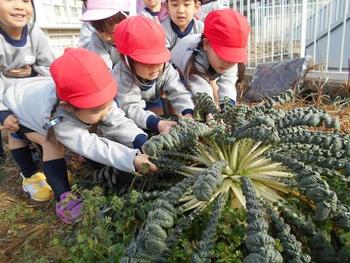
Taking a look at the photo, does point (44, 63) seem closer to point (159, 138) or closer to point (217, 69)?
point (217, 69)

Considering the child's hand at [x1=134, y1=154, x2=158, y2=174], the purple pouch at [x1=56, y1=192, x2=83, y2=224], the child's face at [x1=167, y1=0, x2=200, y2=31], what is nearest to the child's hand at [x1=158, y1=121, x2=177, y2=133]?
the child's hand at [x1=134, y1=154, x2=158, y2=174]

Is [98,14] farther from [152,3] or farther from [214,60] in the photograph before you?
[152,3]

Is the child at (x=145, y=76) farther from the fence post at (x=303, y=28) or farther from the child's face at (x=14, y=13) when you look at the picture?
the fence post at (x=303, y=28)

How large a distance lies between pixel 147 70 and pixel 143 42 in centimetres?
18

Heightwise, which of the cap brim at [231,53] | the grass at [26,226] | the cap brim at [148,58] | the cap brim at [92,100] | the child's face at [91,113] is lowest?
the grass at [26,226]

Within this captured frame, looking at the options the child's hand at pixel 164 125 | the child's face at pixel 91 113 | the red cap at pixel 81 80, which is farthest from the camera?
the child's hand at pixel 164 125

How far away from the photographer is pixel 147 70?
216cm

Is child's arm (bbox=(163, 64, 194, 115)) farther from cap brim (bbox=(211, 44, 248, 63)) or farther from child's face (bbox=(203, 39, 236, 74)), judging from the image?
cap brim (bbox=(211, 44, 248, 63))

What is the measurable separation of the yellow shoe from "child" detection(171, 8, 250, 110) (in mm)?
1143

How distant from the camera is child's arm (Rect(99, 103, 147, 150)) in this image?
2.06 metres

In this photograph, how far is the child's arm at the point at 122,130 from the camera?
2059 millimetres

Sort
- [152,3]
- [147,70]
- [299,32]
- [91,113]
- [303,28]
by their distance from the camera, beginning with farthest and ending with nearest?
1. [299,32]
2. [303,28]
3. [152,3]
4. [147,70]
5. [91,113]

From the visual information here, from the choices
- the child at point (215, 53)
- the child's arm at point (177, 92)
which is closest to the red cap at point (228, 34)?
the child at point (215, 53)

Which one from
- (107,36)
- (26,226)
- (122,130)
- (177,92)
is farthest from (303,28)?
(26,226)
